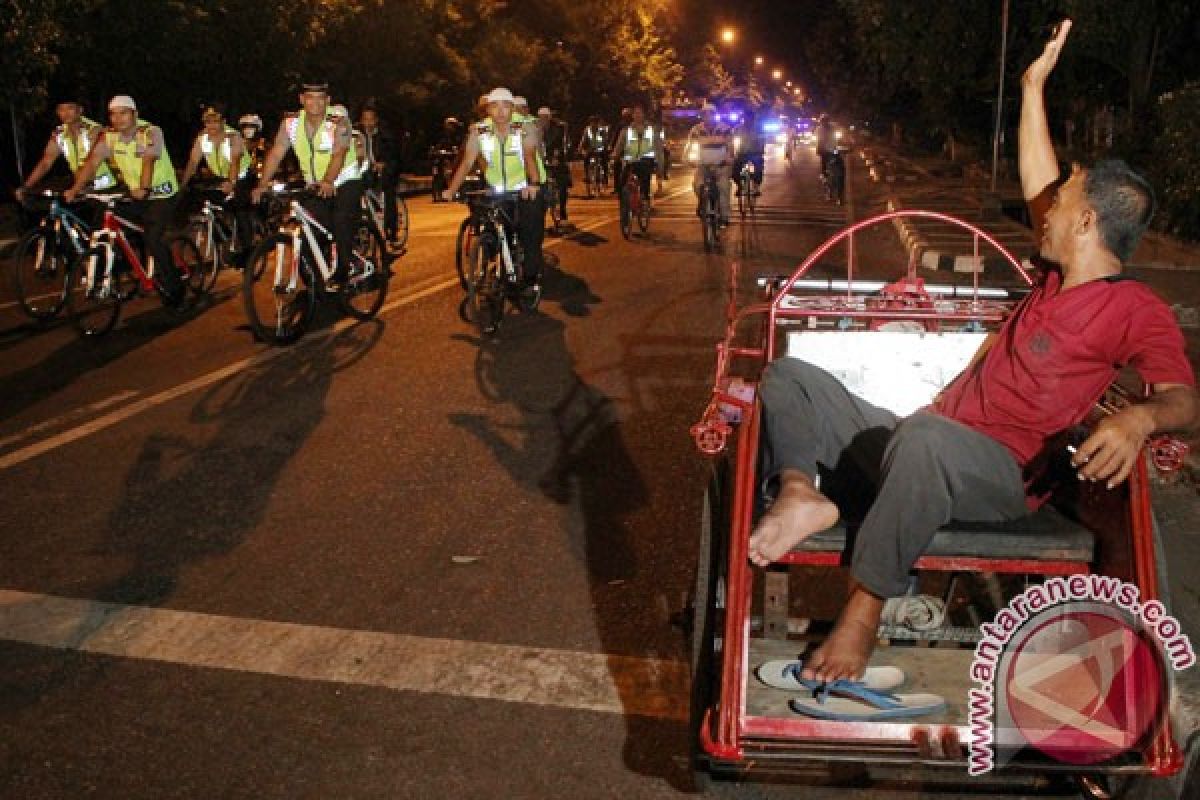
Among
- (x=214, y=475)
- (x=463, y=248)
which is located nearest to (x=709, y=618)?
(x=214, y=475)

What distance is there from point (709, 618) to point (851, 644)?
0.41m

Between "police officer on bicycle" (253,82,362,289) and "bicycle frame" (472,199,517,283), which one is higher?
"police officer on bicycle" (253,82,362,289)

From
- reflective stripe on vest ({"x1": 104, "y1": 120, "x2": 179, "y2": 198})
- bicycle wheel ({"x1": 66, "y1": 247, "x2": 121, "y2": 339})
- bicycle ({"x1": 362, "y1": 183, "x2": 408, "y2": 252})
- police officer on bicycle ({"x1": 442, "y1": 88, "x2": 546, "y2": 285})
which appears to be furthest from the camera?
bicycle ({"x1": 362, "y1": 183, "x2": 408, "y2": 252})

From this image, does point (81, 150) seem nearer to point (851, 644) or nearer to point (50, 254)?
point (50, 254)

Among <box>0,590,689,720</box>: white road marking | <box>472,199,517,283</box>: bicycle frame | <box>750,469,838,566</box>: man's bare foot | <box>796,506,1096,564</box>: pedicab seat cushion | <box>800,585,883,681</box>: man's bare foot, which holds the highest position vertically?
<box>472,199,517,283</box>: bicycle frame

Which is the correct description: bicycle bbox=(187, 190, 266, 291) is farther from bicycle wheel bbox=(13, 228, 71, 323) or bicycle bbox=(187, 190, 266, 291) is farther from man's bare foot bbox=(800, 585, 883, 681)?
man's bare foot bbox=(800, 585, 883, 681)

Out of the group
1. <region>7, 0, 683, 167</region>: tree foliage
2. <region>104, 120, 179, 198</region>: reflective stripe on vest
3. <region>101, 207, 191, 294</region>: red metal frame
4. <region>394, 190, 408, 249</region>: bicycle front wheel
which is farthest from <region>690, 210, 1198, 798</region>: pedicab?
<region>7, 0, 683, 167</region>: tree foliage

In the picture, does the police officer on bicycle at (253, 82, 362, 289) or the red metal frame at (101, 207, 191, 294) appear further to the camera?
the red metal frame at (101, 207, 191, 294)

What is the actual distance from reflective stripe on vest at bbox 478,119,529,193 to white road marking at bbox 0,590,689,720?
7047 millimetres

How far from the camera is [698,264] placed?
15102 millimetres

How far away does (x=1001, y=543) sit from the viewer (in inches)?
123

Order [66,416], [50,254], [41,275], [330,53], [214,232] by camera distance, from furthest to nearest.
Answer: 1. [330,53]
2. [214,232]
3. [50,254]
4. [41,275]
5. [66,416]

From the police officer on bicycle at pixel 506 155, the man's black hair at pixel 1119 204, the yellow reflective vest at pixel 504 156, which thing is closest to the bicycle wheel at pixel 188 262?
the police officer on bicycle at pixel 506 155

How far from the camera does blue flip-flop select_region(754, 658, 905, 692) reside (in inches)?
122
